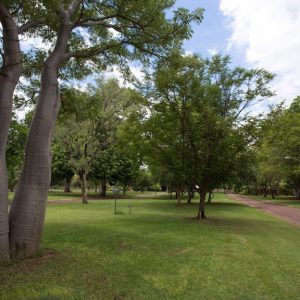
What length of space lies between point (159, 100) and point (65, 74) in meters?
8.01

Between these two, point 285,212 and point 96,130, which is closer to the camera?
point 285,212

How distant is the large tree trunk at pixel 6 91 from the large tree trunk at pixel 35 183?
385 mm

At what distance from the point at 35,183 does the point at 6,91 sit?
6.68 feet

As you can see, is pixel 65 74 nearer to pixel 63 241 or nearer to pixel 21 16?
pixel 21 16

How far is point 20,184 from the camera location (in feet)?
27.8

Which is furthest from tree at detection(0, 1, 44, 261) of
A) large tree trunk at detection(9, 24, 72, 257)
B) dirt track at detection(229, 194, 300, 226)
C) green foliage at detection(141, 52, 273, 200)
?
dirt track at detection(229, 194, 300, 226)

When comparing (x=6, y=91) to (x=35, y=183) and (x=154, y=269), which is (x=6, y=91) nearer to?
(x=35, y=183)

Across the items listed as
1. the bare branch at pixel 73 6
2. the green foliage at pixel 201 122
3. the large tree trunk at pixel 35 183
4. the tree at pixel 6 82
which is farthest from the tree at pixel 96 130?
the tree at pixel 6 82

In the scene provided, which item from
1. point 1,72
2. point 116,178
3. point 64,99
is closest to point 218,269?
point 1,72

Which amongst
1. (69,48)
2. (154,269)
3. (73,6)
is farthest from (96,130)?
(154,269)

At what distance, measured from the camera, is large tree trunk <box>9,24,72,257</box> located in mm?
8219

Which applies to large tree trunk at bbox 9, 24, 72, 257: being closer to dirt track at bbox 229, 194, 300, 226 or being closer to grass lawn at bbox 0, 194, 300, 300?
grass lawn at bbox 0, 194, 300, 300

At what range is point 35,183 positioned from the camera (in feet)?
27.6

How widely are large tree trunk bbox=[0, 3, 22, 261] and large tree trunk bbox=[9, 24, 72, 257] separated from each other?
1.26 ft
